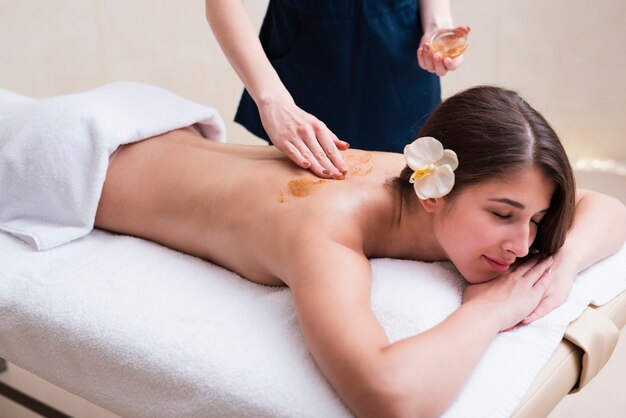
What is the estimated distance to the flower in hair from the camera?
1358mm

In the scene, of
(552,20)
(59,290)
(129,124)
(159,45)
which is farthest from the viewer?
(552,20)

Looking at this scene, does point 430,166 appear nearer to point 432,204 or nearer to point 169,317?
point 432,204

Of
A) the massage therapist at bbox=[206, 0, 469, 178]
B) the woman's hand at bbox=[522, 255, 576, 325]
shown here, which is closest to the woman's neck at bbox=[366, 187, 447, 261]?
the woman's hand at bbox=[522, 255, 576, 325]

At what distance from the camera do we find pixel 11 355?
60.0 inches

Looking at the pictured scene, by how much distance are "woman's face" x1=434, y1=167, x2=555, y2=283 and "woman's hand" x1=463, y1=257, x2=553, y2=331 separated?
1.2 inches

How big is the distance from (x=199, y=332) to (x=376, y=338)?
33 centimetres

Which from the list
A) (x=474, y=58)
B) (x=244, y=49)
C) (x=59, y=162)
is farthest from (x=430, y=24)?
(x=474, y=58)

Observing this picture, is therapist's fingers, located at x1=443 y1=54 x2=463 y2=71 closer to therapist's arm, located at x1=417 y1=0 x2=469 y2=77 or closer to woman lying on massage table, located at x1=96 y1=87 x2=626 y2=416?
therapist's arm, located at x1=417 y1=0 x2=469 y2=77

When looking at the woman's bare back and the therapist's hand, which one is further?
the therapist's hand

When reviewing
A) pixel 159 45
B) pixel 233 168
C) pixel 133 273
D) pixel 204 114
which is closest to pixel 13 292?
pixel 133 273

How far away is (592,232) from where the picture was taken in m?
1.57

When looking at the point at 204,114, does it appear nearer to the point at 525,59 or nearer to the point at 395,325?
the point at 395,325

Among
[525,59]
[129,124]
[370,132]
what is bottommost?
[525,59]

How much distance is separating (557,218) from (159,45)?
2440 mm
